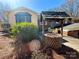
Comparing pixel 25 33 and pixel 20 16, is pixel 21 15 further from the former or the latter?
pixel 25 33

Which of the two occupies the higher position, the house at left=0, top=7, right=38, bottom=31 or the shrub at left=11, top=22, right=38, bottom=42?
the house at left=0, top=7, right=38, bottom=31

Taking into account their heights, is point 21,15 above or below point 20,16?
above

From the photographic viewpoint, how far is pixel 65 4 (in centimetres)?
3256

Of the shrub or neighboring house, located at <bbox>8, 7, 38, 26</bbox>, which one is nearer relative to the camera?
the shrub

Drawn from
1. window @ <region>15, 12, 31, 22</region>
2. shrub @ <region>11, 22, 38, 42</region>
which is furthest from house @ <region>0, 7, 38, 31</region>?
shrub @ <region>11, 22, 38, 42</region>

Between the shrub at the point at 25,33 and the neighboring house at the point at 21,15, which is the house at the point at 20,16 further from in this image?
the shrub at the point at 25,33

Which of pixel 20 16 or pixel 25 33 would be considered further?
pixel 20 16

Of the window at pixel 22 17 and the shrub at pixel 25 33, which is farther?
the window at pixel 22 17

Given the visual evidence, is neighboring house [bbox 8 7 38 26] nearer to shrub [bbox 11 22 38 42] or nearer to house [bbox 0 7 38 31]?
house [bbox 0 7 38 31]

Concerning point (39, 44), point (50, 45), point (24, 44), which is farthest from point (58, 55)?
point (24, 44)

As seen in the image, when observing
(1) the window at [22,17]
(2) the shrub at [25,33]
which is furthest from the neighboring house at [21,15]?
(2) the shrub at [25,33]

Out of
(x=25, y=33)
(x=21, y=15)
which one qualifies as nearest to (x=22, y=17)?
(x=21, y=15)

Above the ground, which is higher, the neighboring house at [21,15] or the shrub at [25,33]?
the neighboring house at [21,15]

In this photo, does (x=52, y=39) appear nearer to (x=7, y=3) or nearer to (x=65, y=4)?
(x=65, y=4)
